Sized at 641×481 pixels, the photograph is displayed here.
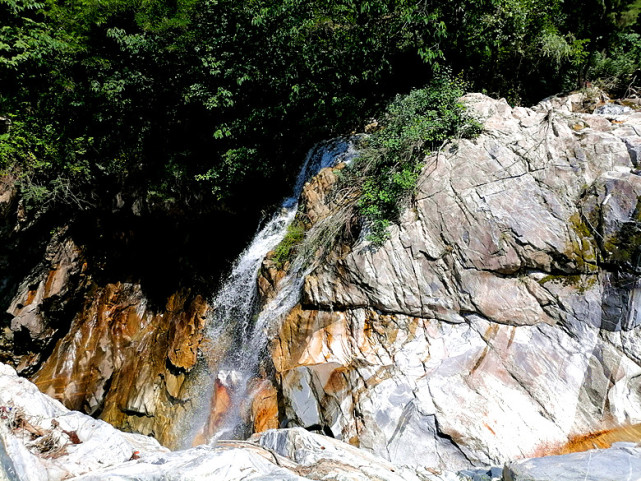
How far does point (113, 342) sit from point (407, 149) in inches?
387

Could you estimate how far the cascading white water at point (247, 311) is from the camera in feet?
24.2

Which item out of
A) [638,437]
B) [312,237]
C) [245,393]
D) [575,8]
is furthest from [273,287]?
[575,8]

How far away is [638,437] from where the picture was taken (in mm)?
4633

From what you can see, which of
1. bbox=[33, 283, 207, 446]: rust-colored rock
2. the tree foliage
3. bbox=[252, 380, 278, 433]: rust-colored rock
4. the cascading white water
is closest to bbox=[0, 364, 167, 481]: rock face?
bbox=[252, 380, 278, 433]: rust-colored rock

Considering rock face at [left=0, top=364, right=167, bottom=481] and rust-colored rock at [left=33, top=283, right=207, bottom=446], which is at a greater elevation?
rock face at [left=0, top=364, right=167, bottom=481]

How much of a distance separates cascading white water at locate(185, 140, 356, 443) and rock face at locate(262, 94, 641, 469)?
722 millimetres

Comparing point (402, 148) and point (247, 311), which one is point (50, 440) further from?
point (402, 148)

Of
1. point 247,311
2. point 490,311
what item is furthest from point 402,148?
point 247,311

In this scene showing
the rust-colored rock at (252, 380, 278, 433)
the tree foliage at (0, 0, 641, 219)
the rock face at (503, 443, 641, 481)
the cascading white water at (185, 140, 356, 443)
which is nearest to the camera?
the rock face at (503, 443, 641, 481)

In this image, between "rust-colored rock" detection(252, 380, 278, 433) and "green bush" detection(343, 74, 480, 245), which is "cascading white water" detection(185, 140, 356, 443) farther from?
"green bush" detection(343, 74, 480, 245)

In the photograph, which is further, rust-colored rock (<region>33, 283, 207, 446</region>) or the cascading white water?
rust-colored rock (<region>33, 283, 207, 446</region>)

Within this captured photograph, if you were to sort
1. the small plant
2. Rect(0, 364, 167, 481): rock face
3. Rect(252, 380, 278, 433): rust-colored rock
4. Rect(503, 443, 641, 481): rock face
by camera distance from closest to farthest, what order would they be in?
Rect(0, 364, 167, 481): rock face → Rect(503, 443, 641, 481): rock face → Rect(252, 380, 278, 433): rust-colored rock → the small plant

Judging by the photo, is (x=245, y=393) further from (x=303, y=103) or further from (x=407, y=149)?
(x=303, y=103)

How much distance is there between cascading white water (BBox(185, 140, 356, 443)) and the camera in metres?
7.39
